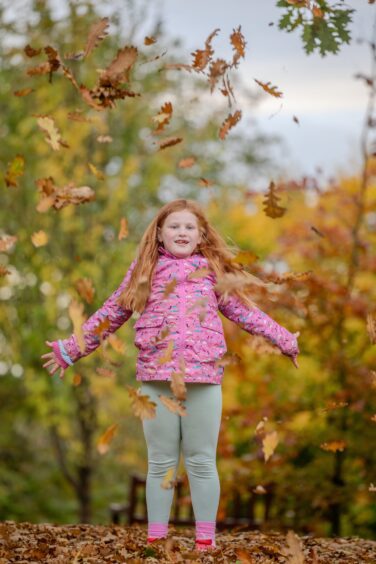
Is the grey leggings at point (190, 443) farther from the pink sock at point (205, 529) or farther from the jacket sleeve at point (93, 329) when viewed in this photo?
the jacket sleeve at point (93, 329)

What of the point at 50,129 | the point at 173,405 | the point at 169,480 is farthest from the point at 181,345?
the point at 50,129

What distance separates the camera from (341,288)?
7.95m

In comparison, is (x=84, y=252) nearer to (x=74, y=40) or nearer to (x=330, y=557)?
(x=74, y=40)

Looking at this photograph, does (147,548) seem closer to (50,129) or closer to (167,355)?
(167,355)

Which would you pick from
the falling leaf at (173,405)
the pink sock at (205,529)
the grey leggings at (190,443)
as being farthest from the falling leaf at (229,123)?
the pink sock at (205,529)

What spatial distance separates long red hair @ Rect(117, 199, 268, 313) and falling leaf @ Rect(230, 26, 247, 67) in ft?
2.26

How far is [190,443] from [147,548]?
471 mm

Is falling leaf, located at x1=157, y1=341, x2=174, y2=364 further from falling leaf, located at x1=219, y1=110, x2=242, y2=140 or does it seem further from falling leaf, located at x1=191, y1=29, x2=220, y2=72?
falling leaf, located at x1=191, y1=29, x2=220, y2=72

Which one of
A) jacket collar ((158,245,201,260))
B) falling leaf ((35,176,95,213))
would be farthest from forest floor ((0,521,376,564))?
falling leaf ((35,176,95,213))

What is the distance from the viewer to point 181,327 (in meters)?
3.58

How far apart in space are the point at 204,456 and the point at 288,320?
460 centimetres

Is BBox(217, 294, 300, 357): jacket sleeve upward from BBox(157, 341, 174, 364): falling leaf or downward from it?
upward

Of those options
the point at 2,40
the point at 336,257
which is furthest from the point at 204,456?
the point at 2,40

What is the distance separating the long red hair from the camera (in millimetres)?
3703
